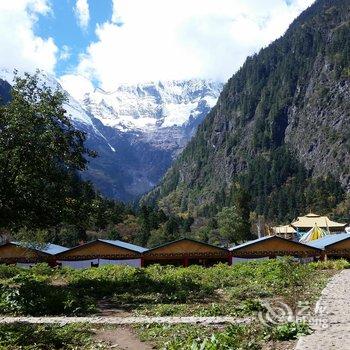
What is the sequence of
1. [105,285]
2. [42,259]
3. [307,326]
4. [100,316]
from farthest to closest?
[42,259], [105,285], [100,316], [307,326]

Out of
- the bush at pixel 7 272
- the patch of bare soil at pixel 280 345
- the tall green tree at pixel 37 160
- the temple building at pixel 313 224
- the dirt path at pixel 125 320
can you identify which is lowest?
the patch of bare soil at pixel 280 345

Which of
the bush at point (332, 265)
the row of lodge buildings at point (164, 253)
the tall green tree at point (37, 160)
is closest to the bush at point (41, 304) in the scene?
the tall green tree at point (37, 160)

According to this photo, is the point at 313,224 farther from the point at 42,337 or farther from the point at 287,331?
the point at 42,337

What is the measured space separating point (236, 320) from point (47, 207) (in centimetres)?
1504

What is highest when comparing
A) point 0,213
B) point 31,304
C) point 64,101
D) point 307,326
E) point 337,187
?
point 337,187

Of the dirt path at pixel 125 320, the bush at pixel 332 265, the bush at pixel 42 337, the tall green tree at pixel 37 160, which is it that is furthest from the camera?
the bush at pixel 332 265

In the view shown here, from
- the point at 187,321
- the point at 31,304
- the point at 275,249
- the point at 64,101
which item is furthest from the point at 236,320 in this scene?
the point at 275,249

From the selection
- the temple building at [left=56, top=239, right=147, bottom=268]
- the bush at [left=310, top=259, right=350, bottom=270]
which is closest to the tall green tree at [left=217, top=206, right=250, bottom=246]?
the temple building at [left=56, top=239, right=147, bottom=268]

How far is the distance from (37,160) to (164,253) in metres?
35.9

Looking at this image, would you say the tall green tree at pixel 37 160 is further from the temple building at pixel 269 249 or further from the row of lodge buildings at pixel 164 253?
the temple building at pixel 269 249

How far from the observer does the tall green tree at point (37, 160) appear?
27125mm

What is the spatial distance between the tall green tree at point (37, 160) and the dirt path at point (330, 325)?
15.0 metres

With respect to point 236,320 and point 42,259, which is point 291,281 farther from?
point 42,259

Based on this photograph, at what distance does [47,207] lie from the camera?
1104 inches
